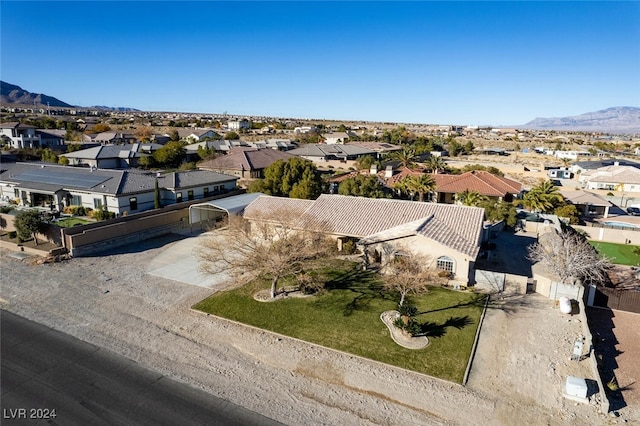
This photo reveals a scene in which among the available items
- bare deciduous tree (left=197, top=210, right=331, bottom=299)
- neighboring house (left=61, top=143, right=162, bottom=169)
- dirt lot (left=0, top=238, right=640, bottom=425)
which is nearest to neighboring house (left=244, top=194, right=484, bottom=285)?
bare deciduous tree (left=197, top=210, right=331, bottom=299)

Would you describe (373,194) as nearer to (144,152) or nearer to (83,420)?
(83,420)

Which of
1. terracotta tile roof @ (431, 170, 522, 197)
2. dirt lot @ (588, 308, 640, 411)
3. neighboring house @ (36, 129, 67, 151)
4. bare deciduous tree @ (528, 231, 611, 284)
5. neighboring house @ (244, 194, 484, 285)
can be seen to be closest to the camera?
dirt lot @ (588, 308, 640, 411)

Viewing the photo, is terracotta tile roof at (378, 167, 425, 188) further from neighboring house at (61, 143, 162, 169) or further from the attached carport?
neighboring house at (61, 143, 162, 169)

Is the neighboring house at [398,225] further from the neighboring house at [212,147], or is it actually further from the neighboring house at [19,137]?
the neighboring house at [19,137]

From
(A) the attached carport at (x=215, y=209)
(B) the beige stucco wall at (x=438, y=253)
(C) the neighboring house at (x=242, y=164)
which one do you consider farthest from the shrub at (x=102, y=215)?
(B) the beige stucco wall at (x=438, y=253)

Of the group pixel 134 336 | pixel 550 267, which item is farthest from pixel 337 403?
pixel 550 267

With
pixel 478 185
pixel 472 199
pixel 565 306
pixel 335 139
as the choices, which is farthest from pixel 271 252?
pixel 335 139
